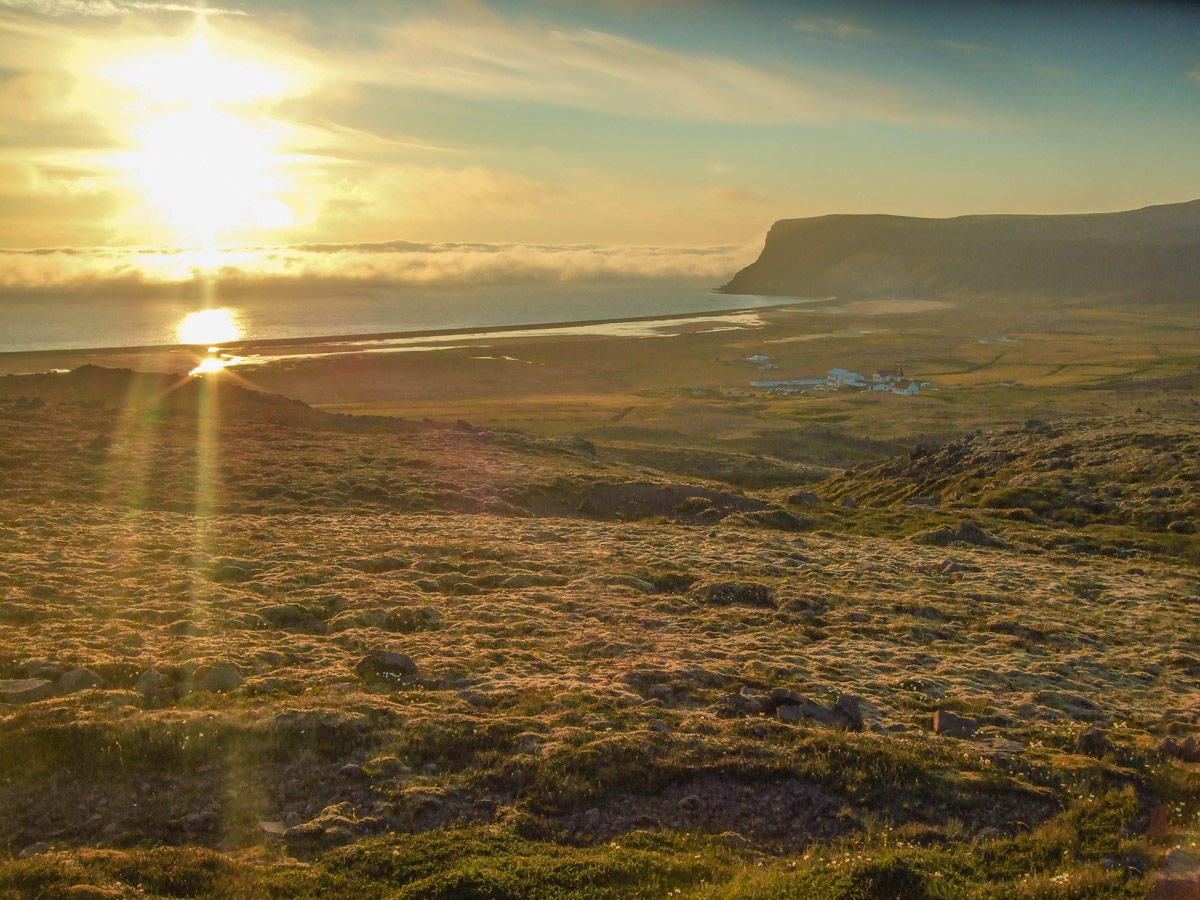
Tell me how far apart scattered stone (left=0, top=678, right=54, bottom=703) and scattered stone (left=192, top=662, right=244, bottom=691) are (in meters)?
1.90

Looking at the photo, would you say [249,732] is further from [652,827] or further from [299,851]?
[652,827]

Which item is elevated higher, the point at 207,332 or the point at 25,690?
the point at 207,332

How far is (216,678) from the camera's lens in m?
13.7

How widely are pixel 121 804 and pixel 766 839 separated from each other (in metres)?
7.42

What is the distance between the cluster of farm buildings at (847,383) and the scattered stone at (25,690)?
96273 mm

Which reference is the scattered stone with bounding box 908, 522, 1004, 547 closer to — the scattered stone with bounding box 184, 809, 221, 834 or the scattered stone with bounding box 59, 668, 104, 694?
the scattered stone with bounding box 59, 668, 104, 694

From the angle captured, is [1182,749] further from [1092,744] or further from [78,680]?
[78,680]

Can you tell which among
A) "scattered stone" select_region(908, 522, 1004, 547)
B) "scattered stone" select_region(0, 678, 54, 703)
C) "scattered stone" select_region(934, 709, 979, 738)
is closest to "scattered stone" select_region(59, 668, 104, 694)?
"scattered stone" select_region(0, 678, 54, 703)

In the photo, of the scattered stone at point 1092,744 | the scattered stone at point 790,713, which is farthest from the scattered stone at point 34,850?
the scattered stone at point 1092,744

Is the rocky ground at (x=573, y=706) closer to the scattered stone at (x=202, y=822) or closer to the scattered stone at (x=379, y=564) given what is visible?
the scattered stone at (x=202, y=822)

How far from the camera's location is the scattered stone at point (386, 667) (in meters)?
14.5

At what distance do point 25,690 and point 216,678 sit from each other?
2.45 meters

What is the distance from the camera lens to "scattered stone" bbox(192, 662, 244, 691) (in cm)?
1353

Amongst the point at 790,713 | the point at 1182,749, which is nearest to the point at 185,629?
the point at 790,713
